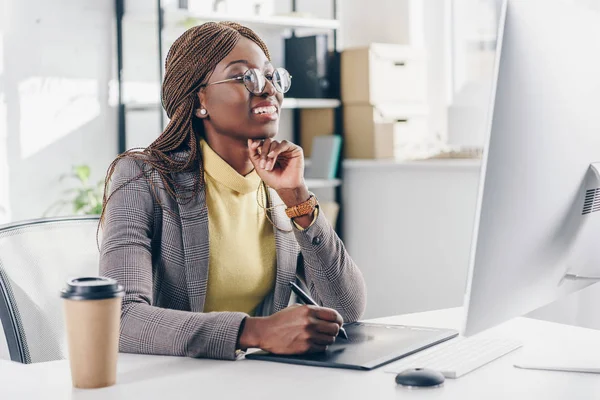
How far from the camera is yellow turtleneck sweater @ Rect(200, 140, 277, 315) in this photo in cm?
170

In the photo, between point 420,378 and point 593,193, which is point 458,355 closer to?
point 420,378

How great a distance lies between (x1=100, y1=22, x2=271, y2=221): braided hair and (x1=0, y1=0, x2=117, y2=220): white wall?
1792mm

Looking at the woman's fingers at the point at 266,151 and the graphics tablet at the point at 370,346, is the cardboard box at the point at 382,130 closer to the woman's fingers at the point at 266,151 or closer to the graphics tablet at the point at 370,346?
the woman's fingers at the point at 266,151

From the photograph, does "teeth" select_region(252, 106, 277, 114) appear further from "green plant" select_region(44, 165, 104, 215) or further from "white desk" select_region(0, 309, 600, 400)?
"green plant" select_region(44, 165, 104, 215)

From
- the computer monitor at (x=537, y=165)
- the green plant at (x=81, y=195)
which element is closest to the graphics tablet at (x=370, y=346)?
the computer monitor at (x=537, y=165)

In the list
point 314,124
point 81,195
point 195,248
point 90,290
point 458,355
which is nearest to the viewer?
point 90,290

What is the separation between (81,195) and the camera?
3484 mm

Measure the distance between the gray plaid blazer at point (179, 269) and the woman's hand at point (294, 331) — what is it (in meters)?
0.03

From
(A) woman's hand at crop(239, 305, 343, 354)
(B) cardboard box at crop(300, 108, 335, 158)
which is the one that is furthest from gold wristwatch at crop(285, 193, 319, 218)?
(B) cardboard box at crop(300, 108, 335, 158)

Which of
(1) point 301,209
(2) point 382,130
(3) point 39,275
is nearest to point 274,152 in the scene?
(1) point 301,209

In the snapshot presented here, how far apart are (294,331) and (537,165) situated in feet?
1.47

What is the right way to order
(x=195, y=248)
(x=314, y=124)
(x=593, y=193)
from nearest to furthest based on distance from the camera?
(x=593, y=193)
(x=195, y=248)
(x=314, y=124)

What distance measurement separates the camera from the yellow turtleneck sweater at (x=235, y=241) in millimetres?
1700

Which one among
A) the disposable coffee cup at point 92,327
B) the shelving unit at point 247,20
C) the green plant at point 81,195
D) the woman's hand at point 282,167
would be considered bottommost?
the green plant at point 81,195
